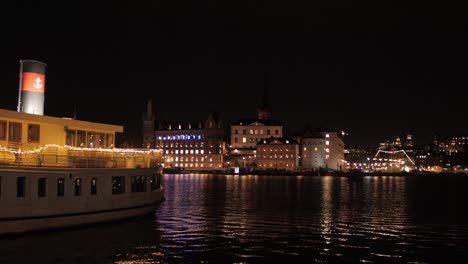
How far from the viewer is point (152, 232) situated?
29969 mm

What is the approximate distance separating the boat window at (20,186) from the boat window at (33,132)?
3828 mm

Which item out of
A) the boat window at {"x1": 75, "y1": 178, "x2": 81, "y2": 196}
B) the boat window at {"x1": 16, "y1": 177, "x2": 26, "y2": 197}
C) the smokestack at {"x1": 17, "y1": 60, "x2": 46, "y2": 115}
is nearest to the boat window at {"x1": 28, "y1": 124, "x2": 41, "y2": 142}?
the smokestack at {"x1": 17, "y1": 60, "x2": 46, "y2": 115}

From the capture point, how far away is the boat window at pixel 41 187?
26188mm

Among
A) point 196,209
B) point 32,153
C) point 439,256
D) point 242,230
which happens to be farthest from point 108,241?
point 196,209

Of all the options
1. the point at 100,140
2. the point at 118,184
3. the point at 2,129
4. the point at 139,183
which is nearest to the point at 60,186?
the point at 2,129

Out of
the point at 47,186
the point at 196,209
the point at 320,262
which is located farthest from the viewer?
the point at 196,209

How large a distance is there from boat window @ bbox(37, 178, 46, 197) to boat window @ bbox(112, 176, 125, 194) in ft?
16.7

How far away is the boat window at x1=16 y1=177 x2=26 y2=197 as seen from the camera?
25.2 metres

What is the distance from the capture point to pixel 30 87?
104 ft

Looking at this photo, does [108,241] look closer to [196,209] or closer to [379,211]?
[196,209]

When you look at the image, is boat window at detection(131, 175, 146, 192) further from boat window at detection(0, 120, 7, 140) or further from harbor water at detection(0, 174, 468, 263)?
boat window at detection(0, 120, 7, 140)

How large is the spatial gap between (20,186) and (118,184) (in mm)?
6922

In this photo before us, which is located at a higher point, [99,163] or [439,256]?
[99,163]

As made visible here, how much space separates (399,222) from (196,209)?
16.3 m
